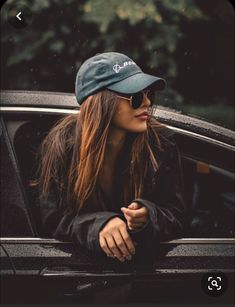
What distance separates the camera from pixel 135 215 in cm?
261

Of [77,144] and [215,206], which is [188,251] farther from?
[77,144]

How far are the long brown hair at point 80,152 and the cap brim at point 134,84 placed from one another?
36mm

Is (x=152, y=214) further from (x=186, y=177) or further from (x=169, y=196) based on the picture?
(x=186, y=177)

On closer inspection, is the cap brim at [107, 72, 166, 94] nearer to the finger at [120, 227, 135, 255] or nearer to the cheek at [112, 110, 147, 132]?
the cheek at [112, 110, 147, 132]

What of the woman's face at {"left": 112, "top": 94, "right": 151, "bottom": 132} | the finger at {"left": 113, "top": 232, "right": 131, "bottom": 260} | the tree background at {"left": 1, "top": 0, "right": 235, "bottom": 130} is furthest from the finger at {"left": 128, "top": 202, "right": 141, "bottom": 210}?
the tree background at {"left": 1, "top": 0, "right": 235, "bottom": 130}

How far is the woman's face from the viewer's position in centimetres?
264

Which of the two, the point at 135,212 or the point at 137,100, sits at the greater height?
the point at 137,100

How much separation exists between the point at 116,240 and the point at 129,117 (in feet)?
1.72

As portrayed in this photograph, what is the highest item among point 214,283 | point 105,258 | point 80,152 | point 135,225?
point 80,152

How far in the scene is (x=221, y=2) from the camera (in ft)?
9.34

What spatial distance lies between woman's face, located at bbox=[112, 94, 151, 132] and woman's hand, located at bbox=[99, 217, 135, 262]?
39 centimetres

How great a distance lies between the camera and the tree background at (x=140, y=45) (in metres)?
2.70

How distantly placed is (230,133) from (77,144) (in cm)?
67

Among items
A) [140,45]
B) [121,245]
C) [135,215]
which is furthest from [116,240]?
[140,45]
